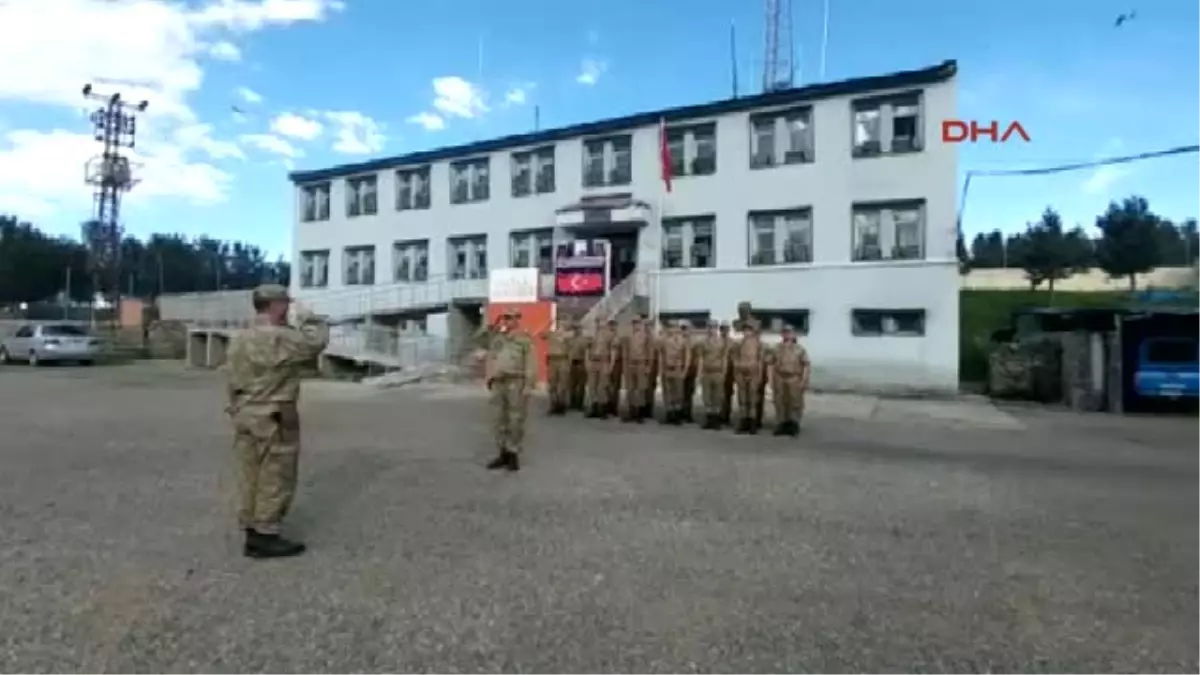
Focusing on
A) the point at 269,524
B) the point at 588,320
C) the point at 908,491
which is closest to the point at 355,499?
the point at 269,524

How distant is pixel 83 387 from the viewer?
24.3 metres

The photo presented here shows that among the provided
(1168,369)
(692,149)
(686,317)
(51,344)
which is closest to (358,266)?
(51,344)

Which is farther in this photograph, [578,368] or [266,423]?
[578,368]

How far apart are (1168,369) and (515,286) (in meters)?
17.4

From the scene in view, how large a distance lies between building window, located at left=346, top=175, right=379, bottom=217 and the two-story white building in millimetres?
1742

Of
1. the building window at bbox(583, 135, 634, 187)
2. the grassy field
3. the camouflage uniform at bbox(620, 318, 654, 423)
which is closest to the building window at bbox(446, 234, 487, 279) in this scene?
the building window at bbox(583, 135, 634, 187)

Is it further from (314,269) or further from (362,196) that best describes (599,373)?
(314,269)

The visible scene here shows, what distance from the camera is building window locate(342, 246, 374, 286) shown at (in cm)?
4019

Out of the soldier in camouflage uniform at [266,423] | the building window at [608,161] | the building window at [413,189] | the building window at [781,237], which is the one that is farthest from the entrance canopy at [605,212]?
the soldier in camouflage uniform at [266,423]

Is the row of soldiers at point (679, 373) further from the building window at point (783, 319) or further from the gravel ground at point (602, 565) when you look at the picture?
the building window at point (783, 319)

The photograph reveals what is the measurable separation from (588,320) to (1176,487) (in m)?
17.9

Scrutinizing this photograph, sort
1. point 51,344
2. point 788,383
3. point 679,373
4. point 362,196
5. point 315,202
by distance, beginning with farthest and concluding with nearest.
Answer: point 315,202, point 362,196, point 51,344, point 679,373, point 788,383

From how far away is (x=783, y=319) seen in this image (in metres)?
29.9

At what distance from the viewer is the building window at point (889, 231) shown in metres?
27.8
